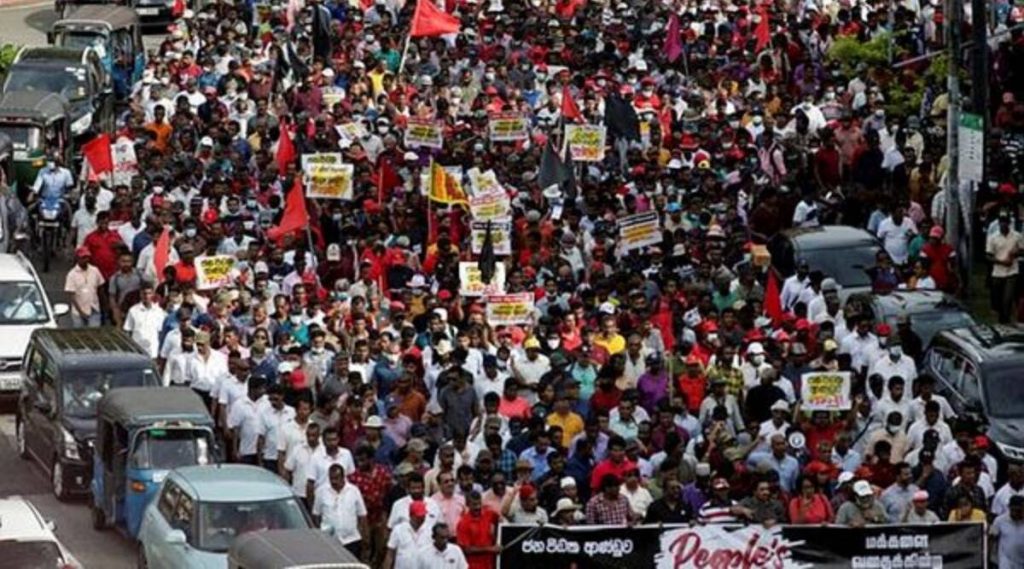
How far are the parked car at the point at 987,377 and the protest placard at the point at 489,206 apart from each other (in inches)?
241

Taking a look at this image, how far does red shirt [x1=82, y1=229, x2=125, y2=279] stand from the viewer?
3606 centimetres

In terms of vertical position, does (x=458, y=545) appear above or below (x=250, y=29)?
below

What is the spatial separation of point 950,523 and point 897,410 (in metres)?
2.94

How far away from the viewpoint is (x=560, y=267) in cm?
3434

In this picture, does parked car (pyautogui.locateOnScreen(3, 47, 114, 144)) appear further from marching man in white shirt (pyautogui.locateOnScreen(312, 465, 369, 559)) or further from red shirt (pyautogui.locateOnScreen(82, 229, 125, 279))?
marching man in white shirt (pyautogui.locateOnScreen(312, 465, 369, 559))

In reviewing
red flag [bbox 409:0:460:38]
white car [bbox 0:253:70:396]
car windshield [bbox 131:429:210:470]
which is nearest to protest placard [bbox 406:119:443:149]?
red flag [bbox 409:0:460:38]

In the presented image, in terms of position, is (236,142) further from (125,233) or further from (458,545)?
(458,545)

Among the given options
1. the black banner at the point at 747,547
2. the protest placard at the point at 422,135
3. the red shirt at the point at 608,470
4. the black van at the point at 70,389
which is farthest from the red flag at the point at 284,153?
the black banner at the point at 747,547

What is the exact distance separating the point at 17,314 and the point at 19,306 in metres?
0.11

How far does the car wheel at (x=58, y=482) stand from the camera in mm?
30922

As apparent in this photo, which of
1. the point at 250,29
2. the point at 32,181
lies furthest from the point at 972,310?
the point at 250,29

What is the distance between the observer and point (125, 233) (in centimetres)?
3647

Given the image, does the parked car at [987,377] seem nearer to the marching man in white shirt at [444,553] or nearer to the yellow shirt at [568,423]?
the yellow shirt at [568,423]

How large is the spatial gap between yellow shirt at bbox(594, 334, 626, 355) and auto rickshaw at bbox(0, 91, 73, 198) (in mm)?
12954
